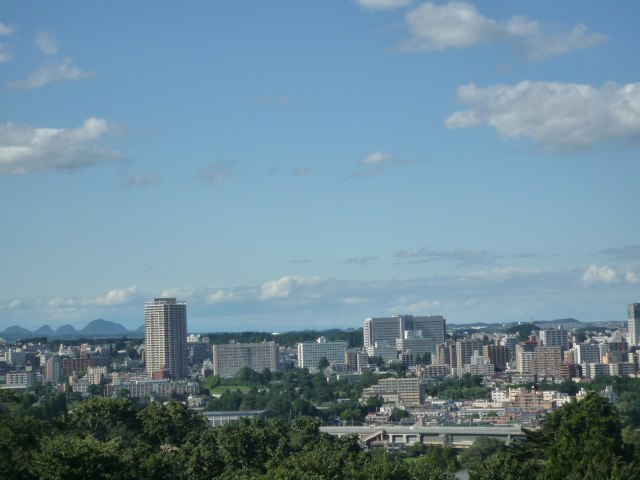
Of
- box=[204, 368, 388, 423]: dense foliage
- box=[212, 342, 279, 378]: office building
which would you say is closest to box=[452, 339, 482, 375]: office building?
box=[204, 368, 388, 423]: dense foliage

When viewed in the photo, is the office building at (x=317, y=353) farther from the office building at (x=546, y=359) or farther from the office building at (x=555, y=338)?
the office building at (x=546, y=359)

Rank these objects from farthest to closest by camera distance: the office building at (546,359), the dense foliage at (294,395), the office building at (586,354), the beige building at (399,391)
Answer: the office building at (586,354) < the office building at (546,359) < the beige building at (399,391) < the dense foliage at (294,395)

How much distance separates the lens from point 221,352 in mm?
134375

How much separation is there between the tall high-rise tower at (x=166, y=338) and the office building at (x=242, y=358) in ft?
12.3

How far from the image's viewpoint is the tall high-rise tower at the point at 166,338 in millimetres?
133125

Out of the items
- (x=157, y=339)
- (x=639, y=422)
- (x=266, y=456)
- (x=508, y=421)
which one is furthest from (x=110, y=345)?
(x=266, y=456)

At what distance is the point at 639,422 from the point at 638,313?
3771 inches

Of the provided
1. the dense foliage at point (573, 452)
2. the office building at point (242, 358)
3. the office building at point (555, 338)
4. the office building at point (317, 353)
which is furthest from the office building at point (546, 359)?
the dense foliage at point (573, 452)

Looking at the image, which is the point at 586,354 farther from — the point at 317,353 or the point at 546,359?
the point at 317,353

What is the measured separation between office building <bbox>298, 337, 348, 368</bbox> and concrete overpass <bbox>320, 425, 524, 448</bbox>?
73.0 metres

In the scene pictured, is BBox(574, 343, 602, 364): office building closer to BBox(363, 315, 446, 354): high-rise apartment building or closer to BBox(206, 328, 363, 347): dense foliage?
BBox(363, 315, 446, 354): high-rise apartment building

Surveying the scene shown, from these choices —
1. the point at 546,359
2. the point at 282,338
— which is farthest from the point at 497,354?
the point at 282,338

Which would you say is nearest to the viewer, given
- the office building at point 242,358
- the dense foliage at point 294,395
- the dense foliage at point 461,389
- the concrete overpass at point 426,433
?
the concrete overpass at point 426,433

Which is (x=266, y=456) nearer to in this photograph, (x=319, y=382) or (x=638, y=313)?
(x=319, y=382)
